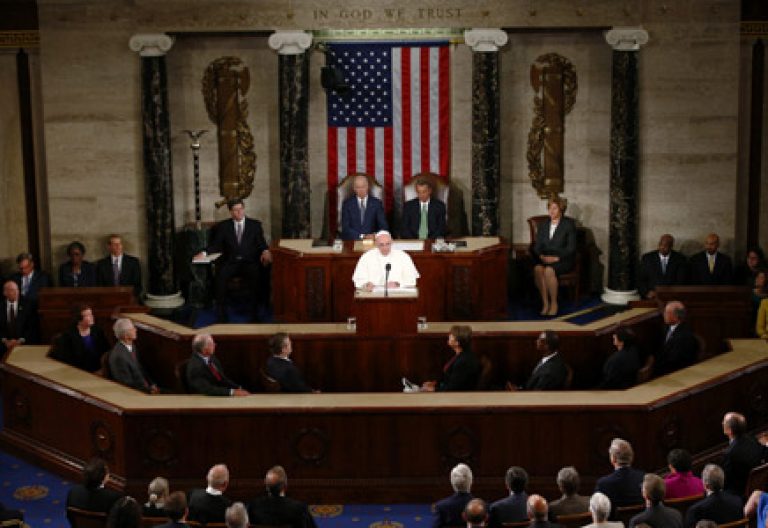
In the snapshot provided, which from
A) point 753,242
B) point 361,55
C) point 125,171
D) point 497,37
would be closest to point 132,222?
point 125,171

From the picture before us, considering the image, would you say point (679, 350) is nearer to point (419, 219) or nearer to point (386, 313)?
point (386, 313)

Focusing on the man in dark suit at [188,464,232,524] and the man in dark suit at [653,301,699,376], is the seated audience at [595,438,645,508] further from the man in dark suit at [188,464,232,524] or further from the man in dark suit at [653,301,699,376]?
the man in dark suit at [653,301,699,376]

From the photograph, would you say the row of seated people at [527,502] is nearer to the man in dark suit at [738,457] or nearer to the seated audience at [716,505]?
the seated audience at [716,505]

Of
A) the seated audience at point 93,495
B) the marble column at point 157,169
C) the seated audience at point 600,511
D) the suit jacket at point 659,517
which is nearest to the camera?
the seated audience at point 600,511

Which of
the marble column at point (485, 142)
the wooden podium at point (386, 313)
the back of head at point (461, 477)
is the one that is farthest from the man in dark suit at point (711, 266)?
the back of head at point (461, 477)

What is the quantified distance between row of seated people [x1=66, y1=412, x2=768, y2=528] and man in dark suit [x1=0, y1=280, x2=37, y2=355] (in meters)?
5.51

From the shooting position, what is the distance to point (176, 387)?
12852 mm

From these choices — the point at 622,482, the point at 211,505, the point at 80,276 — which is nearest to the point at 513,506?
the point at 622,482

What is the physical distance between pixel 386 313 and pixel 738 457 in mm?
3767

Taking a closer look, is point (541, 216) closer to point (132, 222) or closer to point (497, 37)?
point (497, 37)

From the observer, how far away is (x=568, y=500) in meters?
9.20

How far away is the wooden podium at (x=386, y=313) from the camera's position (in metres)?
12.5

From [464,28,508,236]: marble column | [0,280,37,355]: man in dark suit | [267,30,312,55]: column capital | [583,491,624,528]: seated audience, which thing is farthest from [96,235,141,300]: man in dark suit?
[583,491,624,528]: seated audience

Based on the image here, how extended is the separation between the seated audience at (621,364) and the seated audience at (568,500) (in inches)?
111
